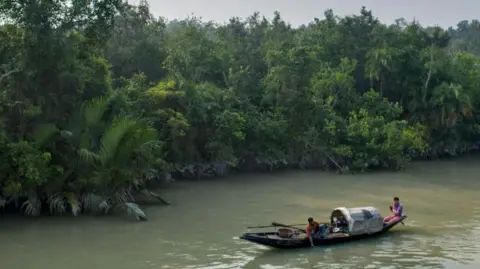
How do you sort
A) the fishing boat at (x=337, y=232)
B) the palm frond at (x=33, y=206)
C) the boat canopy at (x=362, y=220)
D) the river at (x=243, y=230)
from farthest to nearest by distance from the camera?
the palm frond at (x=33, y=206)
the boat canopy at (x=362, y=220)
the fishing boat at (x=337, y=232)
the river at (x=243, y=230)

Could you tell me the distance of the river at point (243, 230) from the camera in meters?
14.4

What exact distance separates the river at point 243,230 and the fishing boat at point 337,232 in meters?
0.25

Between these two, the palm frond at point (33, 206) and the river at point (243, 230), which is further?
the palm frond at point (33, 206)

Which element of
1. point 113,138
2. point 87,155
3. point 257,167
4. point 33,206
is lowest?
point 33,206

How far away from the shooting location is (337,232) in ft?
53.5

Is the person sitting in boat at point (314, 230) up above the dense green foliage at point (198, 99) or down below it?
below

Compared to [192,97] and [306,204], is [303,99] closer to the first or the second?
[192,97]

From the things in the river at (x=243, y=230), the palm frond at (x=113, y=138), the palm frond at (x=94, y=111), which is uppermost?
the palm frond at (x=94, y=111)

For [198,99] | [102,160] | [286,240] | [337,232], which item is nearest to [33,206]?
[102,160]

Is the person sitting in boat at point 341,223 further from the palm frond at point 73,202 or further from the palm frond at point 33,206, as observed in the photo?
the palm frond at point 33,206

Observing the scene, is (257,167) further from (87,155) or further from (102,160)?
(87,155)

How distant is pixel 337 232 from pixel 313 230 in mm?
1073

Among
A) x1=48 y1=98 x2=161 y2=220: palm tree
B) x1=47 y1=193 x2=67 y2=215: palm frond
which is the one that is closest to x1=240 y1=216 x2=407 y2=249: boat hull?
x1=48 y1=98 x2=161 y2=220: palm tree

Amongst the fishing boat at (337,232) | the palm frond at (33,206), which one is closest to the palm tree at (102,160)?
the palm frond at (33,206)
